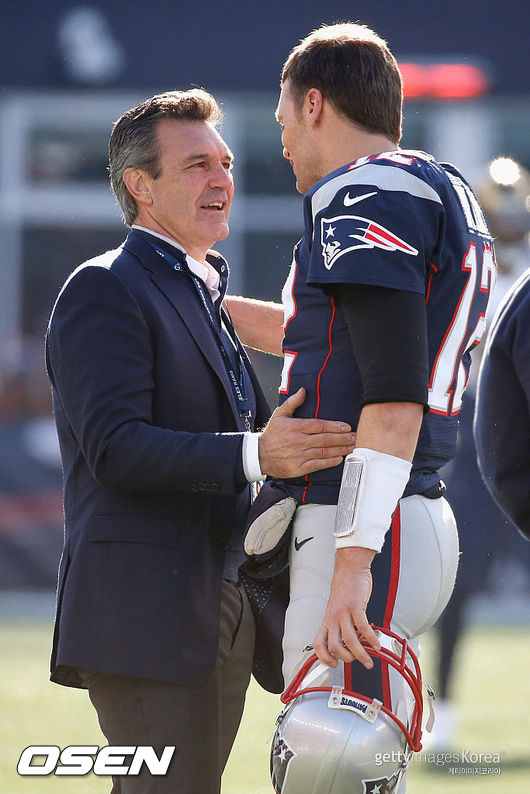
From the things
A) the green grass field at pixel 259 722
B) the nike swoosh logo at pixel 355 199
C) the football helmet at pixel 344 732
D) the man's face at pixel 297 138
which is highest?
the man's face at pixel 297 138

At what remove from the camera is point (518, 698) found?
5.69 meters

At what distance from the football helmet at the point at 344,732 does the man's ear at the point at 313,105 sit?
973 mm

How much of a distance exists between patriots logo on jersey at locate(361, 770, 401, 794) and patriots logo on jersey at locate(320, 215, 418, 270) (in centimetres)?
89

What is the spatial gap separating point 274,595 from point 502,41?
931 cm

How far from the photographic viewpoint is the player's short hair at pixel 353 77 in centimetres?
231

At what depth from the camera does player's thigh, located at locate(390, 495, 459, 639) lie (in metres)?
2.21

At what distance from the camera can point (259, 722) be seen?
522 centimetres

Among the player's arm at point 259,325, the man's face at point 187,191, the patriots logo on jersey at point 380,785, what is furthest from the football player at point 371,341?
the player's arm at point 259,325

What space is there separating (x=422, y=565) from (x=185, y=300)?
0.81 metres

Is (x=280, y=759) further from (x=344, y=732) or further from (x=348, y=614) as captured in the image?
(x=348, y=614)

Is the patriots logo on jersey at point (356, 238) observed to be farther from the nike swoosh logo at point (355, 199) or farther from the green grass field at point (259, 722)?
the green grass field at point (259, 722)

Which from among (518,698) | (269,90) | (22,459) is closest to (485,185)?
(518,698)

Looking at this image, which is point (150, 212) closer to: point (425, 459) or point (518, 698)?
point (425, 459)

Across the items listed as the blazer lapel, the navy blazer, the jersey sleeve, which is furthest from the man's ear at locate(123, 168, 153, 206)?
the jersey sleeve
